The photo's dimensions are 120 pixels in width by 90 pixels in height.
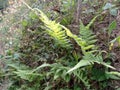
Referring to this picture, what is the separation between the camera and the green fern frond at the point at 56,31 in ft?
11.0

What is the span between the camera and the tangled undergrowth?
3346 millimetres

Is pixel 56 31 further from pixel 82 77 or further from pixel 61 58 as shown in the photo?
pixel 82 77

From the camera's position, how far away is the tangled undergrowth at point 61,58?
3346mm

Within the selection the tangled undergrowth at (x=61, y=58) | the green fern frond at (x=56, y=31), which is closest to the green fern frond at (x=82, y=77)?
the tangled undergrowth at (x=61, y=58)

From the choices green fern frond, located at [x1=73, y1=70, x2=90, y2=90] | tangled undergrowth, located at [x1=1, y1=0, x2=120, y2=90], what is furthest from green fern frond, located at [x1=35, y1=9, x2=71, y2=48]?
green fern frond, located at [x1=73, y1=70, x2=90, y2=90]

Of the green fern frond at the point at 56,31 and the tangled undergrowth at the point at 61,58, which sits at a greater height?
the green fern frond at the point at 56,31

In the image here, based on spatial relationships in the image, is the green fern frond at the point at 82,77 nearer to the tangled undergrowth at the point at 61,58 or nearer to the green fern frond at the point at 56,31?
the tangled undergrowth at the point at 61,58

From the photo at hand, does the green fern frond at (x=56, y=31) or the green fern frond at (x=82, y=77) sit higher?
the green fern frond at (x=56, y=31)

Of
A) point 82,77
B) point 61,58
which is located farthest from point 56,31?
point 82,77

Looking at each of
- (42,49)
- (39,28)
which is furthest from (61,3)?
(42,49)

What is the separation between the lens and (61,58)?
3.66 metres

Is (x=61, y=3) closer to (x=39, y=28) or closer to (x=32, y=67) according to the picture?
(x=39, y=28)

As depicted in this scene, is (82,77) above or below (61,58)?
below

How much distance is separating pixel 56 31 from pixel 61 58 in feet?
1.31
